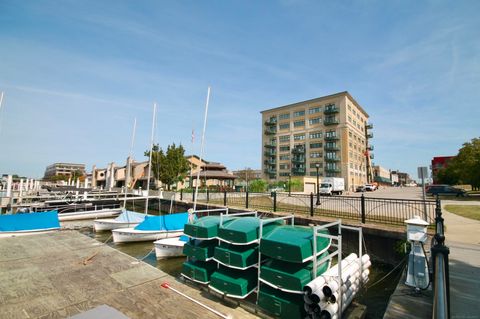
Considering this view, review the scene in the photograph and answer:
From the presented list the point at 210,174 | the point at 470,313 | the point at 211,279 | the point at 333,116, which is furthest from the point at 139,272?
the point at 333,116

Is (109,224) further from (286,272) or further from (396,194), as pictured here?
(396,194)

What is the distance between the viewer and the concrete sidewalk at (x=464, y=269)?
4.64 m

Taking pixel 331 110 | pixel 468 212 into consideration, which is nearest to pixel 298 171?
pixel 331 110

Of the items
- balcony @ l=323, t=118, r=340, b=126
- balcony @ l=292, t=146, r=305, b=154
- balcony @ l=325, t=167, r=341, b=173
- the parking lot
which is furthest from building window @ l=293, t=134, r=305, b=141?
the parking lot

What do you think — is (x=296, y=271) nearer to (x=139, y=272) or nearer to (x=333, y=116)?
(x=139, y=272)

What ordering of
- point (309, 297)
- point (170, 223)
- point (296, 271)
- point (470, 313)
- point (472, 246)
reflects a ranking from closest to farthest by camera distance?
point (470, 313)
point (309, 297)
point (296, 271)
point (472, 246)
point (170, 223)

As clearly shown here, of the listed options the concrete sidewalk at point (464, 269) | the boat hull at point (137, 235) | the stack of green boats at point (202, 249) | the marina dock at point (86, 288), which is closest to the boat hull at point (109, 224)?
the boat hull at point (137, 235)

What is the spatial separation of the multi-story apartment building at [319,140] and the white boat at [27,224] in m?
58.3

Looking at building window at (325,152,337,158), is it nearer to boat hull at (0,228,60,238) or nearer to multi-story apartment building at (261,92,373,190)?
multi-story apartment building at (261,92,373,190)

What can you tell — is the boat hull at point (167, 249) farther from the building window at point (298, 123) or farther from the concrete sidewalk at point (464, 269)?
the building window at point (298, 123)

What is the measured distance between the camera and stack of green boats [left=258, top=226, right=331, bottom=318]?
16.7 feet

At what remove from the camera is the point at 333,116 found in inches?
2817

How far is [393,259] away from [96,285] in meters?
10.8

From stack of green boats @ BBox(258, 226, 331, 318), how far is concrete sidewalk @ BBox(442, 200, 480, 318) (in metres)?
2.63
